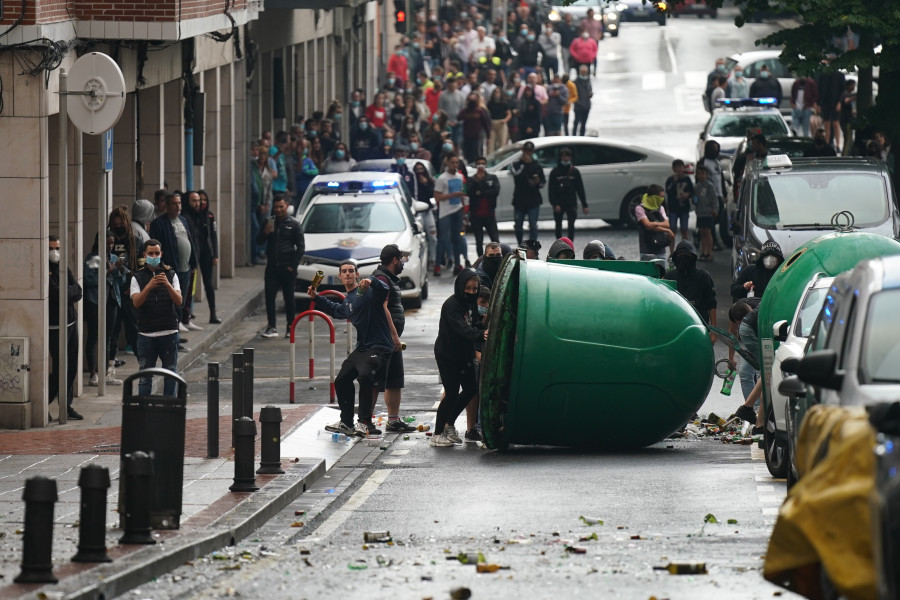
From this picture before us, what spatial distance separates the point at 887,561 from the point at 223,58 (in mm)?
22598

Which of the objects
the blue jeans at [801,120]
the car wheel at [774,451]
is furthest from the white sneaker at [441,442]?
the blue jeans at [801,120]

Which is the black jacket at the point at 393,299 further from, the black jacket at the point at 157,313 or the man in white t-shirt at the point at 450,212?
the man in white t-shirt at the point at 450,212

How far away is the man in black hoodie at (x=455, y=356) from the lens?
16.2m

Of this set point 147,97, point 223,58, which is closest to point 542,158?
point 223,58

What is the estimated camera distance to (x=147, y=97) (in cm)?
2364

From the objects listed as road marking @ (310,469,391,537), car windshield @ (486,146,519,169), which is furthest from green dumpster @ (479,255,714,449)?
car windshield @ (486,146,519,169)

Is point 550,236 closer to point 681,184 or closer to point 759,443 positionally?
point 681,184

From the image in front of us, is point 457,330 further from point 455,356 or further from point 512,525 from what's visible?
point 512,525

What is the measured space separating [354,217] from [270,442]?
12.2m

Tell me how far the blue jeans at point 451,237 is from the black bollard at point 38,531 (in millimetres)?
19346

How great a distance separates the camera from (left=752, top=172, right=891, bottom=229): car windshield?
2228cm

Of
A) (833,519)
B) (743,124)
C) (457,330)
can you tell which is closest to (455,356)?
(457,330)

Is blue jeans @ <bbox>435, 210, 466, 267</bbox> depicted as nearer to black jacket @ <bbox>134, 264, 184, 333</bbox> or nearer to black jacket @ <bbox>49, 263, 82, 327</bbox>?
black jacket @ <bbox>49, 263, 82, 327</bbox>

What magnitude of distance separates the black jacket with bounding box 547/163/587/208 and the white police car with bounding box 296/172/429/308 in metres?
3.30
